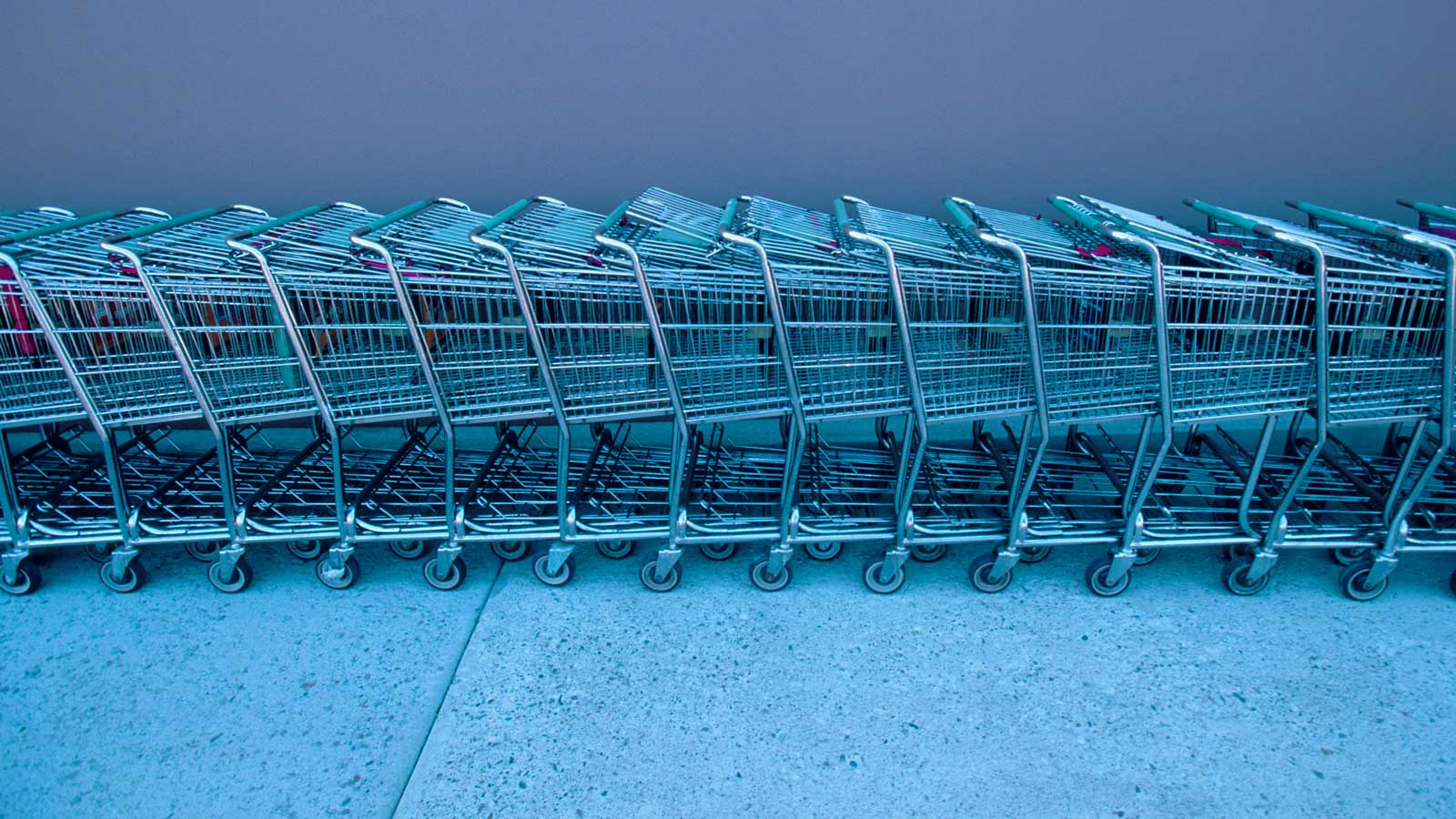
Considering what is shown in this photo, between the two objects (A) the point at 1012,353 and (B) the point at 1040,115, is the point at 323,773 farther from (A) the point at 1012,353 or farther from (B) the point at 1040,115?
(B) the point at 1040,115

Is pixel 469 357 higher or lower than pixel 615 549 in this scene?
higher

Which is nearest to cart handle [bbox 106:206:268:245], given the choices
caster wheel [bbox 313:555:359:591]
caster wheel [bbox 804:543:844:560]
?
caster wheel [bbox 313:555:359:591]

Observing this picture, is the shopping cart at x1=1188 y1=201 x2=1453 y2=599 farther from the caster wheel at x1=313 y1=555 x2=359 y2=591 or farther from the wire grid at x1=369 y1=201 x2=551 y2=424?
the caster wheel at x1=313 y1=555 x2=359 y2=591

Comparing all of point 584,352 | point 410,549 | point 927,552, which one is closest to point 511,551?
point 410,549

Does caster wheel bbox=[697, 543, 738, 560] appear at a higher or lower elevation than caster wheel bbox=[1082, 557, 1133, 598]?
higher

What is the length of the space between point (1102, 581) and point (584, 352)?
2020 millimetres

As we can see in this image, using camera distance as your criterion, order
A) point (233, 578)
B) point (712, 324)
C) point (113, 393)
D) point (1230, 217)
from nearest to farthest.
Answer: point (712, 324) → point (113, 393) → point (233, 578) → point (1230, 217)

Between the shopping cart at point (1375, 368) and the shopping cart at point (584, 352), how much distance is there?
6.86 ft

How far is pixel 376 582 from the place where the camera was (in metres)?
3.32

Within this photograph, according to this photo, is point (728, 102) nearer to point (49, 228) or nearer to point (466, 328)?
point (466, 328)

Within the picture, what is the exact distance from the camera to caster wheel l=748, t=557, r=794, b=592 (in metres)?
3.23

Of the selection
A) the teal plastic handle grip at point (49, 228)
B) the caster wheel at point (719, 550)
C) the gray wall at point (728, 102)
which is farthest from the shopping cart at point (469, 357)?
the teal plastic handle grip at point (49, 228)

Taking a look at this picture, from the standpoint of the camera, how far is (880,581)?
3229mm

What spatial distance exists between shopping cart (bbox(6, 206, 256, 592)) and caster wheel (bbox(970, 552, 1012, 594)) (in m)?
2.71
